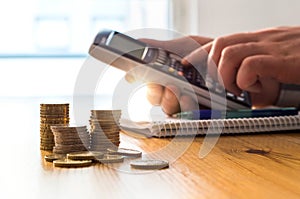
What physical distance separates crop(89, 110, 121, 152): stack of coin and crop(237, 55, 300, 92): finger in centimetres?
35

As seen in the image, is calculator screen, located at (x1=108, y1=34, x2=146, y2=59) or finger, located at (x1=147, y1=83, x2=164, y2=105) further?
finger, located at (x1=147, y1=83, x2=164, y2=105)

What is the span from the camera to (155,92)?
1078 mm

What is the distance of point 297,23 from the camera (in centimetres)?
209

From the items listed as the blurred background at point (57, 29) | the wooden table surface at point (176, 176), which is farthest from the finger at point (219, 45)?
the blurred background at point (57, 29)

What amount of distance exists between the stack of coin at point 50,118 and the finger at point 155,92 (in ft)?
1.39

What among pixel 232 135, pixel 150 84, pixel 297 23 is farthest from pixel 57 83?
Result: pixel 232 135

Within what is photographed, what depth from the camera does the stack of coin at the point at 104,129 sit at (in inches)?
23.6

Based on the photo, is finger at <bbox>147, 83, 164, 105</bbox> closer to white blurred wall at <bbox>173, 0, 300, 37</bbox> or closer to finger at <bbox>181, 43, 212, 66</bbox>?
finger at <bbox>181, 43, 212, 66</bbox>

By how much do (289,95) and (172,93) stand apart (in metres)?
0.22

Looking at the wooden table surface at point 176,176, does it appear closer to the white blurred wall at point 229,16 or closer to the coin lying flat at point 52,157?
the coin lying flat at point 52,157

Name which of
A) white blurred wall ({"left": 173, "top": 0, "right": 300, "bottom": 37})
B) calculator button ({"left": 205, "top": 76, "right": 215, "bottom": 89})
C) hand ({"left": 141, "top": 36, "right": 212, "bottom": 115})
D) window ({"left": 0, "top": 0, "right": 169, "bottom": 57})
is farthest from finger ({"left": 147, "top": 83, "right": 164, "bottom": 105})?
window ({"left": 0, "top": 0, "right": 169, "bottom": 57})

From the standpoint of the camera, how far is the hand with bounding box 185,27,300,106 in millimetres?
A: 929

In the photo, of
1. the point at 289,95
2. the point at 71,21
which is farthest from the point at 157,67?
the point at 71,21

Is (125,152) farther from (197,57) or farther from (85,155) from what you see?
(197,57)
